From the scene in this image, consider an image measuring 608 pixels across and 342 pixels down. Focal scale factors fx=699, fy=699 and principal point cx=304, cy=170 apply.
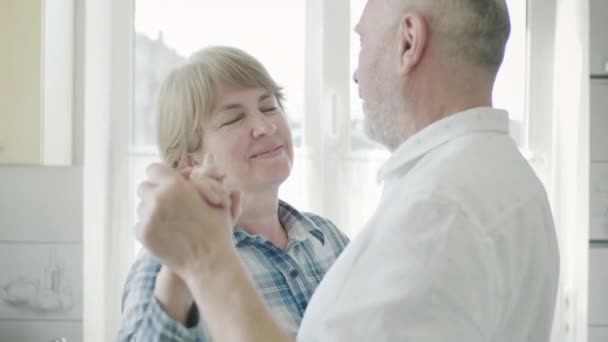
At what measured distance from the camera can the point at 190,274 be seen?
79 cm

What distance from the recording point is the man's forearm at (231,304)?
29.1 inches

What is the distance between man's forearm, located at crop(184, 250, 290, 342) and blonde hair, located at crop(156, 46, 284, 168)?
484 millimetres

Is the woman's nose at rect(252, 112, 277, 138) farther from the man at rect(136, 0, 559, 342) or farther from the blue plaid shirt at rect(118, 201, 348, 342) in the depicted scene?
the man at rect(136, 0, 559, 342)

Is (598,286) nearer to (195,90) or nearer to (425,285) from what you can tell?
(195,90)

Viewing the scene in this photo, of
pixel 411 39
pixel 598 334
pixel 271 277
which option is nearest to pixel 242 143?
pixel 271 277

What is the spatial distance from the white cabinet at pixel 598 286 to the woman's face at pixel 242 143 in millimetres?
1168

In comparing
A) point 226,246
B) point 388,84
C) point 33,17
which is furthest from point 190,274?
point 33,17

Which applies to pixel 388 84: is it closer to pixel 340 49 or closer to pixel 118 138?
pixel 340 49

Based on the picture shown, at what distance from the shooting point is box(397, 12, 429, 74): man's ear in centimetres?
79

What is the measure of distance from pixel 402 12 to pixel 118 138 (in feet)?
5.21

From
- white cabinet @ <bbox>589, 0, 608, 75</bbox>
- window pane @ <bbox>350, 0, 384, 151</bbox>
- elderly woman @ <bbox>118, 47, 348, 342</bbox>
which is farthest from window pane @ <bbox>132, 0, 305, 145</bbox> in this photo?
elderly woman @ <bbox>118, 47, 348, 342</bbox>

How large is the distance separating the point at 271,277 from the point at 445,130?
0.47 metres

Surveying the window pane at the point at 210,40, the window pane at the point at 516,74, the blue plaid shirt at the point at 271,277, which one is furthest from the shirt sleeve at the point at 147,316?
the window pane at the point at 516,74

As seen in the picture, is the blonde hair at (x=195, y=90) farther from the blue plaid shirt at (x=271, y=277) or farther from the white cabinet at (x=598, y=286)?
the white cabinet at (x=598, y=286)
